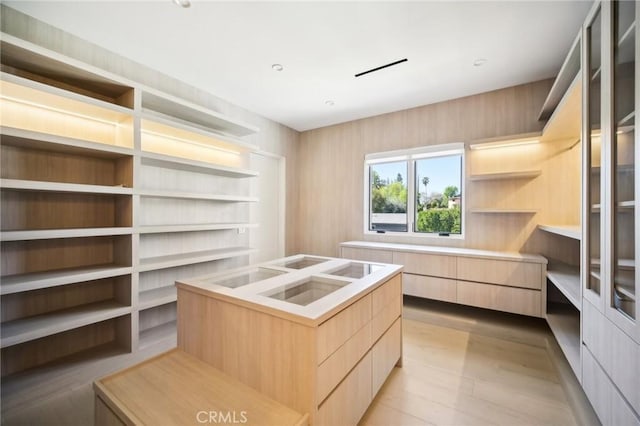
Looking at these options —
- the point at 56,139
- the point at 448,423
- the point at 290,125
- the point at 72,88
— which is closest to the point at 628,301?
the point at 448,423

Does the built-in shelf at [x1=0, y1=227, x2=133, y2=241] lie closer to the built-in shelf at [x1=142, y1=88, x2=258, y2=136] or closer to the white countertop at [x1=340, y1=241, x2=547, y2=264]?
the built-in shelf at [x1=142, y1=88, x2=258, y2=136]

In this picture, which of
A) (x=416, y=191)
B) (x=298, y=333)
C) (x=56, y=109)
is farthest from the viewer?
(x=416, y=191)

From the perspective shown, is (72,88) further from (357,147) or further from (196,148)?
(357,147)

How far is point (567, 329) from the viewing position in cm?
229

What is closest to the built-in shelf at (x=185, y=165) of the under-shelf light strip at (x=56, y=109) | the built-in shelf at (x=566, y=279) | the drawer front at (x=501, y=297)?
the under-shelf light strip at (x=56, y=109)

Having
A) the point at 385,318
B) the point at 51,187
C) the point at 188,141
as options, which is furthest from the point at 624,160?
the point at 188,141

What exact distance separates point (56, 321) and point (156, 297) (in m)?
0.70

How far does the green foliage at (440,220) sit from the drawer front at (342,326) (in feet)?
8.48

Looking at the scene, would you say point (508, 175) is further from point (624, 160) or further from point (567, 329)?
point (624, 160)

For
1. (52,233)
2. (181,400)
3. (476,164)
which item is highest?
(476,164)

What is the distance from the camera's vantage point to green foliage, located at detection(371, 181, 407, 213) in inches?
161

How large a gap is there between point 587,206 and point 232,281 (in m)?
2.25

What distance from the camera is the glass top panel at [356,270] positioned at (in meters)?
1.88

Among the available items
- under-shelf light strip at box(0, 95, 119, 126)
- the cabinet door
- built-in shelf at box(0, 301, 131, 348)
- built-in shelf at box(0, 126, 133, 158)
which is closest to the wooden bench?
built-in shelf at box(0, 301, 131, 348)
